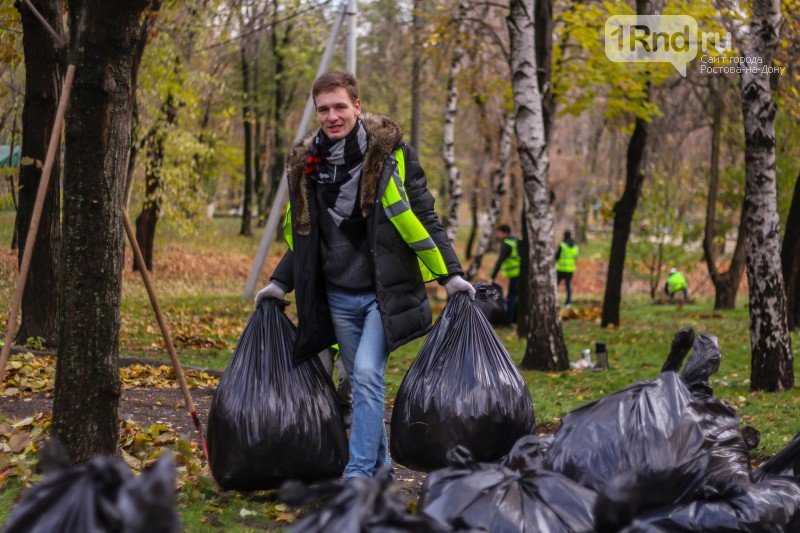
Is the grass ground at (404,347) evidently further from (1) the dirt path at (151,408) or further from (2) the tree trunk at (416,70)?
(2) the tree trunk at (416,70)

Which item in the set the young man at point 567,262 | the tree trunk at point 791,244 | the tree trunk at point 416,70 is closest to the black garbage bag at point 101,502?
the tree trunk at point 791,244

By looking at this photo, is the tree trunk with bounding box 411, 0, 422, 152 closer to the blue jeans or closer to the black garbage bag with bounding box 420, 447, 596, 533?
the blue jeans

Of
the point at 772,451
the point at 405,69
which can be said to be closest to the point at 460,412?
the point at 772,451

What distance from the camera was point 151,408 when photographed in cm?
688

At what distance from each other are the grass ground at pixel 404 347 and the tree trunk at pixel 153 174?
1.05m

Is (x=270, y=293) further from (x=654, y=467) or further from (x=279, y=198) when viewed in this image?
(x=279, y=198)

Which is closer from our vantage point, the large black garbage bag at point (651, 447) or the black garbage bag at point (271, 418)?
the large black garbage bag at point (651, 447)

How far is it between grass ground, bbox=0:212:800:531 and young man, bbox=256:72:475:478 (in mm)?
774

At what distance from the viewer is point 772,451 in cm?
673

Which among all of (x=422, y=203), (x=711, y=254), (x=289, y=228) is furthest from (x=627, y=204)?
(x=289, y=228)

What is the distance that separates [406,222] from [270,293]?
769mm

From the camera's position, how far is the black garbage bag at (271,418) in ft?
14.7

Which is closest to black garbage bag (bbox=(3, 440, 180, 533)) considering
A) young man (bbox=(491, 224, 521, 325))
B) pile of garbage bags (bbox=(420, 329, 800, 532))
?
pile of garbage bags (bbox=(420, 329, 800, 532))

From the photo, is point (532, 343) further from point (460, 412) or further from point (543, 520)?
point (543, 520)
